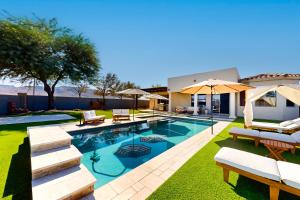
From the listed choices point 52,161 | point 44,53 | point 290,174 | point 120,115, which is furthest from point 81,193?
point 44,53

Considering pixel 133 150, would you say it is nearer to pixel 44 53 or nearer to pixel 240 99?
pixel 240 99

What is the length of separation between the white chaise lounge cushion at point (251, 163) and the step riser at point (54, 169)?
345 cm

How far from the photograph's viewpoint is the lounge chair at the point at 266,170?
2.47 metres

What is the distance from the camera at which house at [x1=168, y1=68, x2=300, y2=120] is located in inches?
512

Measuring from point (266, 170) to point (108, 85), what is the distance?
95.6ft

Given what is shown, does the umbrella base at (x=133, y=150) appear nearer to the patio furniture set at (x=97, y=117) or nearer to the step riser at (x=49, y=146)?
the step riser at (x=49, y=146)

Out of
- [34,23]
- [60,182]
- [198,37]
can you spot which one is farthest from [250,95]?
[34,23]

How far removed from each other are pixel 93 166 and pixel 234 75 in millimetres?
16097

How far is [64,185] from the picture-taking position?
2.62 m

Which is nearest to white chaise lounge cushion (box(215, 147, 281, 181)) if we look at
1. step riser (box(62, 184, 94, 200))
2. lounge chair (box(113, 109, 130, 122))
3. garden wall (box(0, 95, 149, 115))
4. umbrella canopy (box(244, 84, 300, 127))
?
step riser (box(62, 184, 94, 200))

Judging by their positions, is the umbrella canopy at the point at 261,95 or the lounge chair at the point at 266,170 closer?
the lounge chair at the point at 266,170

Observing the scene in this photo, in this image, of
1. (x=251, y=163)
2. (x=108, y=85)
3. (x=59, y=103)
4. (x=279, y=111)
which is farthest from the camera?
(x=108, y=85)

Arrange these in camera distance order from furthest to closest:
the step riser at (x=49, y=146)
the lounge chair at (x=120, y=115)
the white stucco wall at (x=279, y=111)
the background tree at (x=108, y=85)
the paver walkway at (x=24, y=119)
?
the background tree at (x=108, y=85)
the white stucco wall at (x=279, y=111)
the lounge chair at (x=120, y=115)
the paver walkway at (x=24, y=119)
the step riser at (x=49, y=146)

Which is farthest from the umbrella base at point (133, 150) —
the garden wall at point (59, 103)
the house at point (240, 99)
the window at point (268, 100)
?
the garden wall at point (59, 103)
